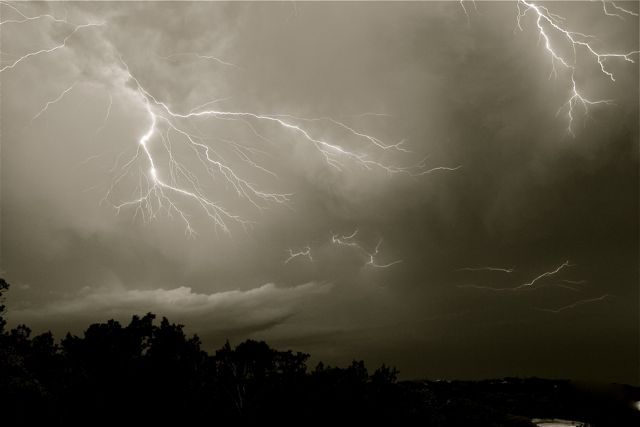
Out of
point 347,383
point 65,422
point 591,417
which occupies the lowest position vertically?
point 591,417

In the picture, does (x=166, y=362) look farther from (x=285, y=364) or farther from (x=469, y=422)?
(x=469, y=422)

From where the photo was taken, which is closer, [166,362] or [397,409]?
[397,409]

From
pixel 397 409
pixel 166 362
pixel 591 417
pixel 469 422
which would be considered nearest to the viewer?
pixel 397 409

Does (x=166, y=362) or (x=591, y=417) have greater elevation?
(x=166, y=362)

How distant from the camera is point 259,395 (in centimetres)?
799

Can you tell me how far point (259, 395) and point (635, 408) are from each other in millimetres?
13513

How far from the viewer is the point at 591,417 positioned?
51.4ft

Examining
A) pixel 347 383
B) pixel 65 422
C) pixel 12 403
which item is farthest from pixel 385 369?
pixel 12 403

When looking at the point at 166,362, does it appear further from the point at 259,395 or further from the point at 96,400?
the point at 259,395

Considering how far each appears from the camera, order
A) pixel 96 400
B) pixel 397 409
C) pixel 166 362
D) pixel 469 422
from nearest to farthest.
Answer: pixel 397 409 < pixel 96 400 < pixel 166 362 < pixel 469 422

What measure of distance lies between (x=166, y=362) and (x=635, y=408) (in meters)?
15.1

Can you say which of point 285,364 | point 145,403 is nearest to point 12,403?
point 145,403

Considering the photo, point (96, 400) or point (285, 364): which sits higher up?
point (285, 364)

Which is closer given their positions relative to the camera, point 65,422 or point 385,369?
point 65,422
